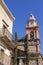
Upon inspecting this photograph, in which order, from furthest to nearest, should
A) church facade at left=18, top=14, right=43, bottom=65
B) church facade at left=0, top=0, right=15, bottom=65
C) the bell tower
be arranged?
the bell tower
church facade at left=18, top=14, right=43, bottom=65
church facade at left=0, top=0, right=15, bottom=65

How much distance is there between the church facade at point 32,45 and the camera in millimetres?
35188

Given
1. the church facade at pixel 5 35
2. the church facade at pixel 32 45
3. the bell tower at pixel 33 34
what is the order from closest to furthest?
the church facade at pixel 5 35
the church facade at pixel 32 45
the bell tower at pixel 33 34

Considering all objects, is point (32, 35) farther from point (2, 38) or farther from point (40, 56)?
point (2, 38)

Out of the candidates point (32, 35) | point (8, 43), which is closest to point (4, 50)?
point (8, 43)

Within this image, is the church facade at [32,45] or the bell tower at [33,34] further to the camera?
the bell tower at [33,34]

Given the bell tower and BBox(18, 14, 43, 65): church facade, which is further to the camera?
the bell tower

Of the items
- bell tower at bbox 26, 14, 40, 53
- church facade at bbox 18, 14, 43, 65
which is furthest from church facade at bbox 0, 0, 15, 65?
bell tower at bbox 26, 14, 40, 53

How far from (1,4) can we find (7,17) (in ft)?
4.90

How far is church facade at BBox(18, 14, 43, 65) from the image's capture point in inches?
1385

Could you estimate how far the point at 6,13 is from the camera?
50.4 ft

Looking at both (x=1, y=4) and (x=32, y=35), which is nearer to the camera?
(x=1, y=4)

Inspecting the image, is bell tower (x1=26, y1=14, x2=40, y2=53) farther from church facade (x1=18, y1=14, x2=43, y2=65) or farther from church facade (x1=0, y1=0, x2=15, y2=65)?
church facade (x1=0, y1=0, x2=15, y2=65)

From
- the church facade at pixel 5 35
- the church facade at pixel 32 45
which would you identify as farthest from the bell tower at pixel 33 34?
the church facade at pixel 5 35

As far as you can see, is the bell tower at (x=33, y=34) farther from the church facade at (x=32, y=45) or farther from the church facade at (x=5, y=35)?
the church facade at (x=5, y=35)
